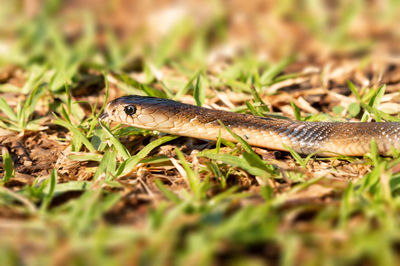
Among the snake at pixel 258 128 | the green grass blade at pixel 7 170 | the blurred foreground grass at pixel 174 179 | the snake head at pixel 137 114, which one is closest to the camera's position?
the blurred foreground grass at pixel 174 179

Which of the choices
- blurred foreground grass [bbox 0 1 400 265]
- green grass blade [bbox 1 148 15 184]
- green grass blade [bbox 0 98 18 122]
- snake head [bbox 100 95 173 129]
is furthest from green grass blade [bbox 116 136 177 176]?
green grass blade [bbox 0 98 18 122]

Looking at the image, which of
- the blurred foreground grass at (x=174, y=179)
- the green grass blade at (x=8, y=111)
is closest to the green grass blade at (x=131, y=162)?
the blurred foreground grass at (x=174, y=179)

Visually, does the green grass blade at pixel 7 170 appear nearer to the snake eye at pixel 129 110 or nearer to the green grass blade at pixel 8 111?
the green grass blade at pixel 8 111

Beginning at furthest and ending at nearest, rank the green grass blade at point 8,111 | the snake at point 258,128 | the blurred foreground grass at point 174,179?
1. the green grass blade at point 8,111
2. the snake at point 258,128
3. the blurred foreground grass at point 174,179

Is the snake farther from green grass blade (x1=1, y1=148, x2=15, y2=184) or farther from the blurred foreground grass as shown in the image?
green grass blade (x1=1, y1=148, x2=15, y2=184)

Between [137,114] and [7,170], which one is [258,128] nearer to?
[137,114]
